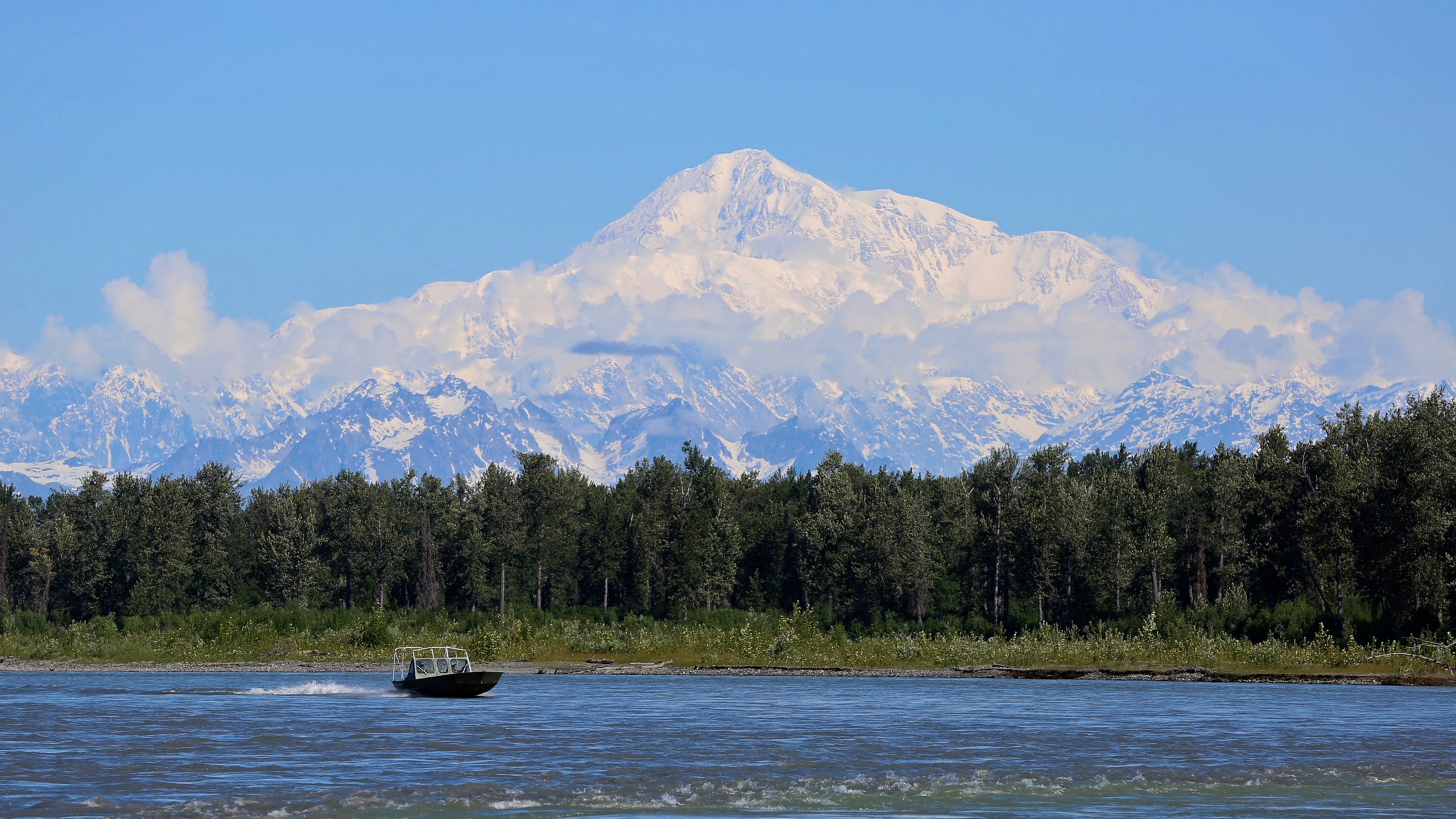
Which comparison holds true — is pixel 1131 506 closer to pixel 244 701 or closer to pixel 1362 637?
pixel 1362 637

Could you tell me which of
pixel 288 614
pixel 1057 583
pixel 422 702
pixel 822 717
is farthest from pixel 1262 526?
pixel 288 614

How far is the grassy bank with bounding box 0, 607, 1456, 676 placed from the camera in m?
105

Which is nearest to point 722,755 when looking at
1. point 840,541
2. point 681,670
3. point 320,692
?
point 320,692

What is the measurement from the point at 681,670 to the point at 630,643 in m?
9.17

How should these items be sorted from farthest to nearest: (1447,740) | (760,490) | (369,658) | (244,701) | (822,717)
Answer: (760,490), (369,658), (244,701), (822,717), (1447,740)

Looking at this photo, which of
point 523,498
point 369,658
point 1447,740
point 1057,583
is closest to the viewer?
point 1447,740

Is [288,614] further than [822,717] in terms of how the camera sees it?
Yes

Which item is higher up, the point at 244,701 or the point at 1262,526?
the point at 1262,526

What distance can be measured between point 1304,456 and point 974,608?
1569 inches

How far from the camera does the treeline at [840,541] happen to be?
99.0 metres

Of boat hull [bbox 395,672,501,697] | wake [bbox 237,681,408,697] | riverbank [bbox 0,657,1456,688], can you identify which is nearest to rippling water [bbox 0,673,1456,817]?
boat hull [bbox 395,672,501,697]

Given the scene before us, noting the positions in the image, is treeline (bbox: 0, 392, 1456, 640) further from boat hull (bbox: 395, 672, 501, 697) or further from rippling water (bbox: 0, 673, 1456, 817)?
boat hull (bbox: 395, 672, 501, 697)

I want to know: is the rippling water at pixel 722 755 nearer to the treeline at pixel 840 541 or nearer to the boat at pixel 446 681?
the boat at pixel 446 681

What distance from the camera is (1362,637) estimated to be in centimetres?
9631
